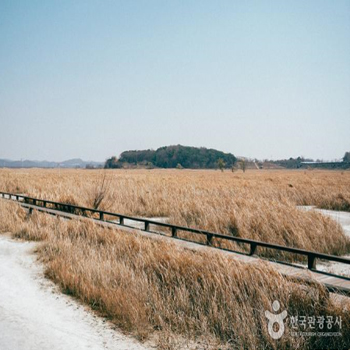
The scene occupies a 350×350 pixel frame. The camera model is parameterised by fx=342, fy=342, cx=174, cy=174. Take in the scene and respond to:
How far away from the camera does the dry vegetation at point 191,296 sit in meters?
4.23

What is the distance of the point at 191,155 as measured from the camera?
547 feet

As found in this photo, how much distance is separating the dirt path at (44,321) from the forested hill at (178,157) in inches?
5977

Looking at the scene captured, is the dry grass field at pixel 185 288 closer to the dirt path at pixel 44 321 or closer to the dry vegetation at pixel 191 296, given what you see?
the dry vegetation at pixel 191 296

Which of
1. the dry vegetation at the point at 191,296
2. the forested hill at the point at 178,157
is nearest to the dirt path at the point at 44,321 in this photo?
the dry vegetation at the point at 191,296

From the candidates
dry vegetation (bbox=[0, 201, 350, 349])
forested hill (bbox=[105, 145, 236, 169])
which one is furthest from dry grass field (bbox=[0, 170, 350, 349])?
forested hill (bbox=[105, 145, 236, 169])

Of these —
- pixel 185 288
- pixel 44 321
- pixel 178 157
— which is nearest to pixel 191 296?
pixel 185 288

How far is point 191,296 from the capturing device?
532 cm

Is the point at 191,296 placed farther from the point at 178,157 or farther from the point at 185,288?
the point at 178,157

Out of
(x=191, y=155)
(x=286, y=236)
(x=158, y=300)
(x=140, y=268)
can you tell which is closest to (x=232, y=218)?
(x=286, y=236)

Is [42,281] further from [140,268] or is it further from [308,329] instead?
[308,329]

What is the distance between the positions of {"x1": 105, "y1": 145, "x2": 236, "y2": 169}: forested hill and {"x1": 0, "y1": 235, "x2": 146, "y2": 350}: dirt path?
5977 inches

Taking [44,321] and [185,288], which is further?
[185,288]

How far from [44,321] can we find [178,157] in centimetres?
16223

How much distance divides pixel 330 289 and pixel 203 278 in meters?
1.80
